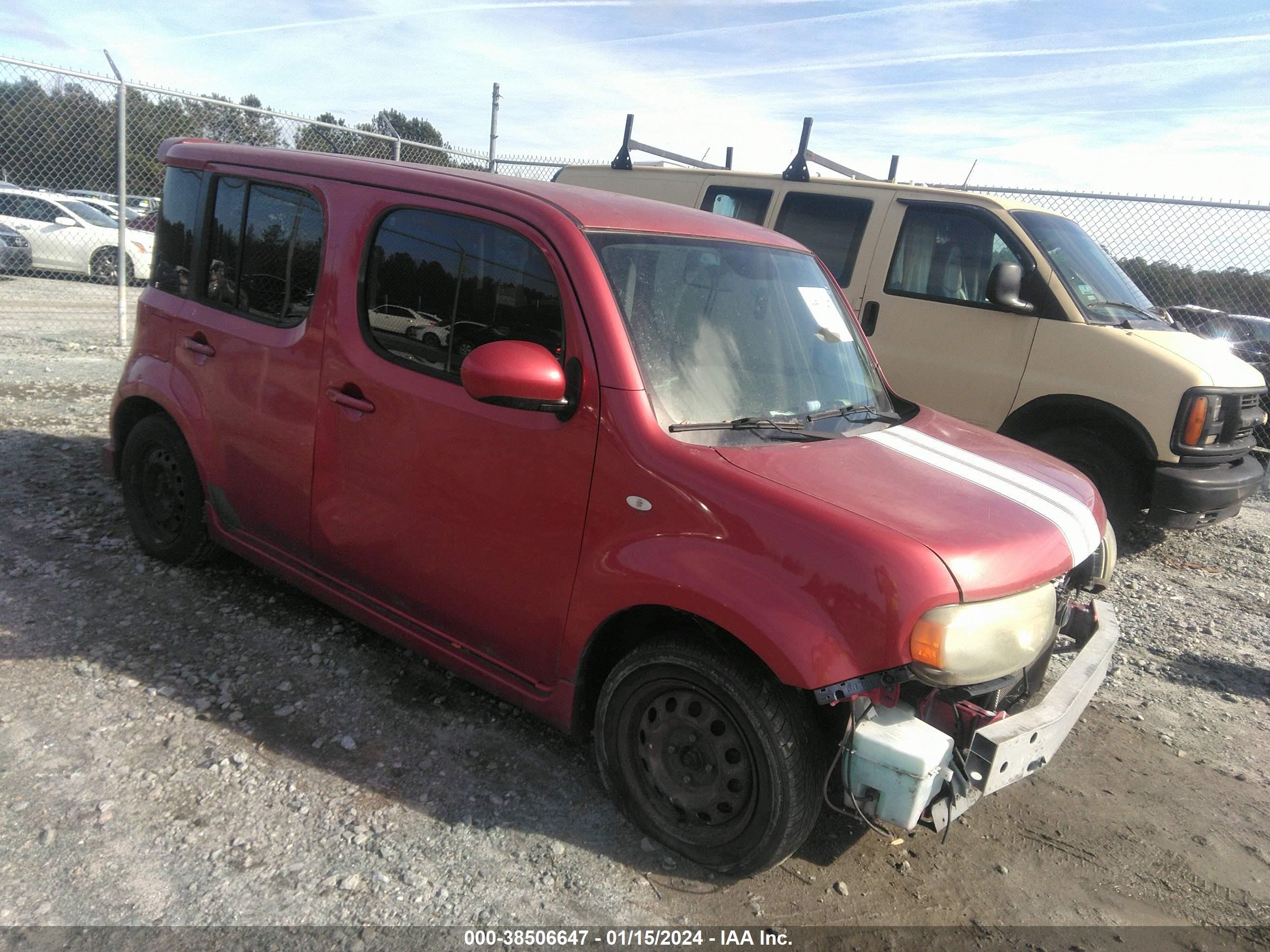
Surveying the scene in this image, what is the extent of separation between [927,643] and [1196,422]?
4239 mm

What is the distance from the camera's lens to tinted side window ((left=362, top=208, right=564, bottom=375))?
9.58 feet

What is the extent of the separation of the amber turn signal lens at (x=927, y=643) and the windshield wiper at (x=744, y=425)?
33.5 inches

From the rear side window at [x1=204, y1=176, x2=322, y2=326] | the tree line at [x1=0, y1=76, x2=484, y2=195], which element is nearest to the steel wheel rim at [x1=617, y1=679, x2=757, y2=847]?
the rear side window at [x1=204, y1=176, x2=322, y2=326]

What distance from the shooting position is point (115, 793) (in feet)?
9.29

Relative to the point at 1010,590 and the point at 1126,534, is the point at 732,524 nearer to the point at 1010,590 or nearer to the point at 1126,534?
the point at 1010,590

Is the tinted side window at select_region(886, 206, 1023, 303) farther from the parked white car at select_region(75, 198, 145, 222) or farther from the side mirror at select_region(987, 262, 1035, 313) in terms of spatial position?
the parked white car at select_region(75, 198, 145, 222)

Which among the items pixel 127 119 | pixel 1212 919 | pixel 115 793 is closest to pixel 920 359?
pixel 1212 919

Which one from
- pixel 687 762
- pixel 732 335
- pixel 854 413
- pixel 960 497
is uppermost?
pixel 732 335

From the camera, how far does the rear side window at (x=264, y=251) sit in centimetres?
355

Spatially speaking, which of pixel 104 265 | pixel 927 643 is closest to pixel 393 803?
pixel 927 643

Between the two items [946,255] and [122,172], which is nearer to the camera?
[946,255]

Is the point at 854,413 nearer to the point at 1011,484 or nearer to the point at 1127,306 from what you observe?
the point at 1011,484

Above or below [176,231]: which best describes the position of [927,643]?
below

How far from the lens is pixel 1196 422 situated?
5.46 meters
